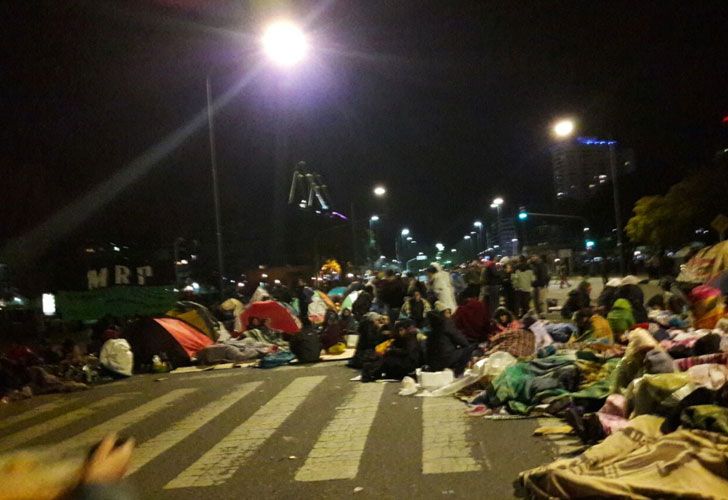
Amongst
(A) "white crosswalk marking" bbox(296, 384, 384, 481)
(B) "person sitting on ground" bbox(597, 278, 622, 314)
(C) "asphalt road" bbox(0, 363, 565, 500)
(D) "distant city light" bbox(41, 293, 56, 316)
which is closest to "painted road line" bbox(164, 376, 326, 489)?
(C) "asphalt road" bbox(0, 363, 565, 500)

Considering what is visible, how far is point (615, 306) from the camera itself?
1175 centimetres

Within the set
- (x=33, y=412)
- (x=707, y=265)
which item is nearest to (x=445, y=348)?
(x=33, y=412)

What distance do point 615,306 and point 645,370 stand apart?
4859mm

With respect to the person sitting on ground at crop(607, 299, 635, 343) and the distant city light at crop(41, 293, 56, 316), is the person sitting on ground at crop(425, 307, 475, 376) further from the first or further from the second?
the distant city light at crop(41, 293, 56, 316)

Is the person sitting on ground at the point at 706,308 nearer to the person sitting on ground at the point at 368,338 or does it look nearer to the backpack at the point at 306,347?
the person sitting on ground at the point at 368,338

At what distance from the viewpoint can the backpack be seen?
48.3 feet

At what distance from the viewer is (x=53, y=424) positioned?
→ 10.0m

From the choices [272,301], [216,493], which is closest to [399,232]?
[272,301]

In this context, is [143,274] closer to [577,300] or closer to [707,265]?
[577,300]

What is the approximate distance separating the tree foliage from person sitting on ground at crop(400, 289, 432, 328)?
2756 centimetres

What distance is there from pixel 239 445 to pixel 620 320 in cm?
675

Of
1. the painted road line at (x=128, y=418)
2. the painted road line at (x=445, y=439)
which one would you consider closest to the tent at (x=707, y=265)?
the painted road line at (x=445, y=439)

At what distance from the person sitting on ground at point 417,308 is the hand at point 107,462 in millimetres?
13262

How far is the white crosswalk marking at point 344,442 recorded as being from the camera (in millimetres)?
6414
